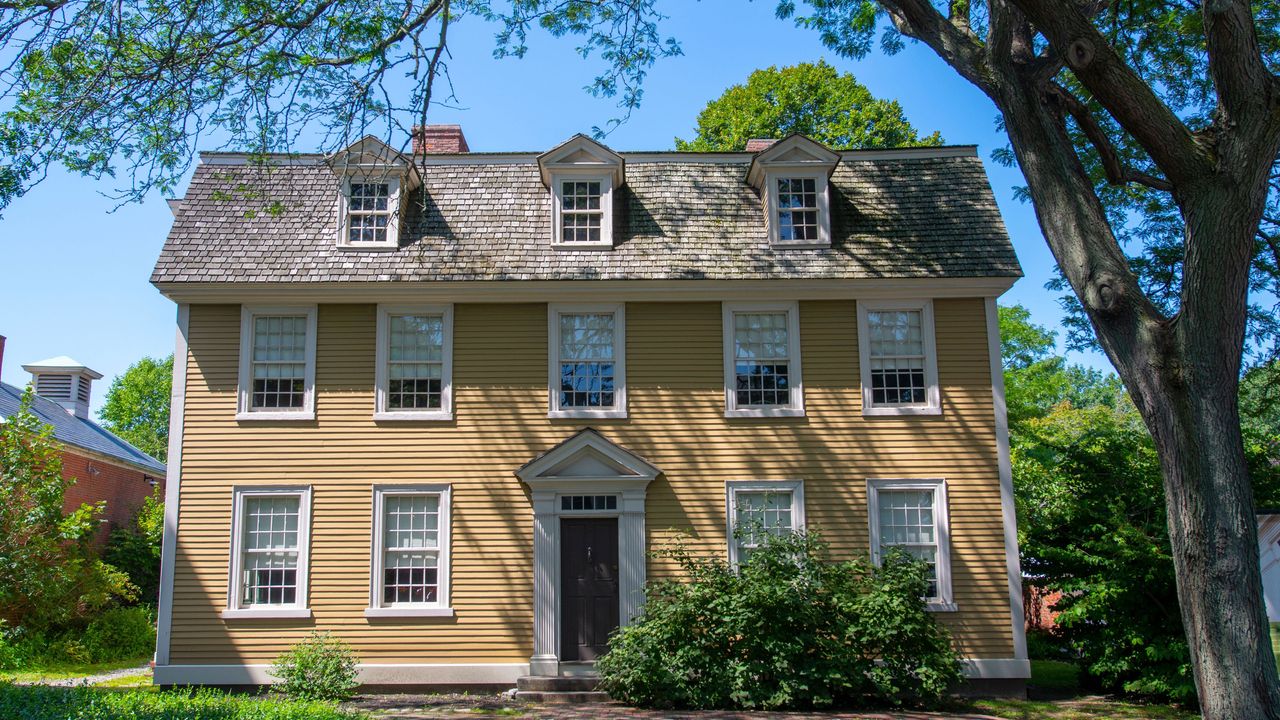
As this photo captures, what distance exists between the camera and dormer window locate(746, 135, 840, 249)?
51.9 feet

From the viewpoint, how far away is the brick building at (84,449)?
22.1 metres

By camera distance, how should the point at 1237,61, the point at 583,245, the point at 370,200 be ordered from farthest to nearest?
the point at 370,200 < the point at 583,245 < the point at 1237,61

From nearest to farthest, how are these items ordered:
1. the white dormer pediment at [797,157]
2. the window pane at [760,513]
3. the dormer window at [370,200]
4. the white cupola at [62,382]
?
the window pane at [760,513] < the dormer window at [370,200] < the white dormer pediment at [797,157] < the white cupola at [62,382]

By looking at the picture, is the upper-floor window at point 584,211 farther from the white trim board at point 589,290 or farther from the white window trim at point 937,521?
the white window trim at point 937,521

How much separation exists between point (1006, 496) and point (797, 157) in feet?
21.3

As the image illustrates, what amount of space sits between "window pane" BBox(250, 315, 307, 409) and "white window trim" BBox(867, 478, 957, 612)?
9189mm

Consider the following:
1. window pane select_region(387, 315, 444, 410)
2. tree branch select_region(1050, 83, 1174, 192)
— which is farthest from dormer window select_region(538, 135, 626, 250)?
tree branch select_region(1050, 83, 1174, 192)

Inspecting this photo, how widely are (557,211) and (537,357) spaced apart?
2.54m

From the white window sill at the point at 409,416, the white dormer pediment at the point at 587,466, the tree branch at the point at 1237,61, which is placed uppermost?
the tree branch at the point at 1237,61

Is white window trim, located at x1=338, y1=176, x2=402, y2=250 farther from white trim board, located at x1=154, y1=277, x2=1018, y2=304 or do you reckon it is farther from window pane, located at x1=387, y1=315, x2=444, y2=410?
window pane, located at x1=387, y1=315, x2=444, y2=410

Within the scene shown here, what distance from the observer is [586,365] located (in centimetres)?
1521

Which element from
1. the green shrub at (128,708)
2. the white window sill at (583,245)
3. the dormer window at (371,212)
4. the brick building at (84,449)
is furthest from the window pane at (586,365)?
the brick building at (84,449)

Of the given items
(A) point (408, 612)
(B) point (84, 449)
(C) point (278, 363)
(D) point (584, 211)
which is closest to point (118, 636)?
(B) point (84, 449)

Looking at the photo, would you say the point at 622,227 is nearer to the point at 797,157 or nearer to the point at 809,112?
the point at 797,157
